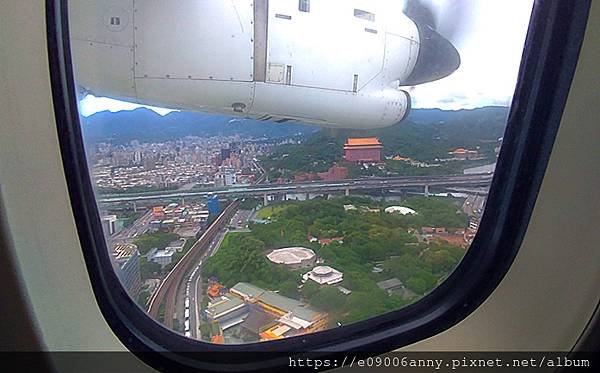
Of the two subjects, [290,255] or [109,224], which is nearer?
[109,224]

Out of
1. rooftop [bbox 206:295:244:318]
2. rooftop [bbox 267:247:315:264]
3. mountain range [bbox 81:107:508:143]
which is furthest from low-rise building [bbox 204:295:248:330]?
mountain range [bbox 81:107:508:143]

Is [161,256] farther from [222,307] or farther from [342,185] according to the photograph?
[342,185]

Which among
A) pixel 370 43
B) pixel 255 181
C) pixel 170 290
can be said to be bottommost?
pixel 170 290

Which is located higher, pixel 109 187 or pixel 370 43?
pixel 370 43

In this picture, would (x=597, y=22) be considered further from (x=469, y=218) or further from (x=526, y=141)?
(x=469, y=218)

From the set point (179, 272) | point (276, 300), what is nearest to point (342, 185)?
point (276, 300)

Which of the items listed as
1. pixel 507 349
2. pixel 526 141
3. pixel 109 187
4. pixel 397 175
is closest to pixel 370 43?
pixel 397 175
